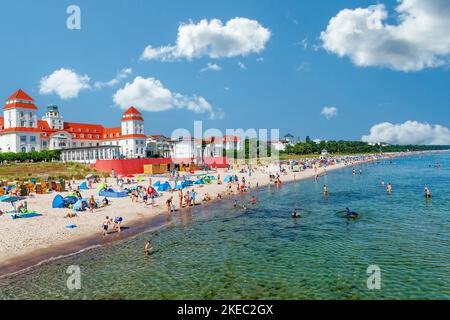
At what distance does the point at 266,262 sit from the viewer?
18.0 meters

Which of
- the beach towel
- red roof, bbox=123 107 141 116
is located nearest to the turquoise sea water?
the beach towel

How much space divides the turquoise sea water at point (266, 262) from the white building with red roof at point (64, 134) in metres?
57.4

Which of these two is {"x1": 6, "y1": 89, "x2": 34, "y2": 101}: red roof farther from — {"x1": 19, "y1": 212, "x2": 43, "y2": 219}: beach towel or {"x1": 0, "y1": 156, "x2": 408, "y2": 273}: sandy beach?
{"x1": 19, "y1": 212, "x2": 43, "y2": 219}: beach towel

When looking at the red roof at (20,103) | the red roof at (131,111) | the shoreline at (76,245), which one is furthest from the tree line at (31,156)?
the shoreline at (76,245)

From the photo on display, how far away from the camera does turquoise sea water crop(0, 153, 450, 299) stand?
14500mm

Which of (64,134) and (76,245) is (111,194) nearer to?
(76,245)

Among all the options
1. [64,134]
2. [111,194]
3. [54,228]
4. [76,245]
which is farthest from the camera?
[64,134]

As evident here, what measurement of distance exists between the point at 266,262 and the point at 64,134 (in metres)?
89.3

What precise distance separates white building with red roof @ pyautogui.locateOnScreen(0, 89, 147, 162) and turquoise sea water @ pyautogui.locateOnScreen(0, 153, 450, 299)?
57440 mm

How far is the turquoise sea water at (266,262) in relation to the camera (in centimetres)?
1450

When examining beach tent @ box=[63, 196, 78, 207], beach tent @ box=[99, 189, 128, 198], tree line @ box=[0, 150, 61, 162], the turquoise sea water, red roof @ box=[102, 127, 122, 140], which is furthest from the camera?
red roof @ box=[102, 127, 122, 140]

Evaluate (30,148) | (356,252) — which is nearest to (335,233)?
(356,252)

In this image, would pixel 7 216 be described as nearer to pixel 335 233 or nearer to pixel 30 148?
pixel 335 233

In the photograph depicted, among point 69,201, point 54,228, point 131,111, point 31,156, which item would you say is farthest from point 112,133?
point 54,228
